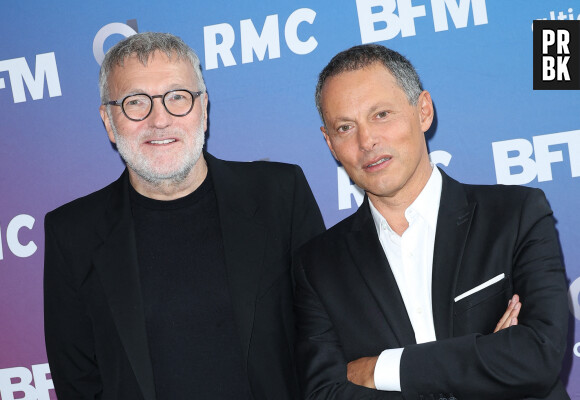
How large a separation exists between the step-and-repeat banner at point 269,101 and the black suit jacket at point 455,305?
814mm

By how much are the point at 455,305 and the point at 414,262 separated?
0.24 meters

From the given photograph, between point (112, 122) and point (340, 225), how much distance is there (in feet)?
3.42

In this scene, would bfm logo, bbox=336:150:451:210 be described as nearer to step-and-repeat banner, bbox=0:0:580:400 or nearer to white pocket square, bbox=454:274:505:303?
step-and-repeat banner, bbox=0:0:580:400

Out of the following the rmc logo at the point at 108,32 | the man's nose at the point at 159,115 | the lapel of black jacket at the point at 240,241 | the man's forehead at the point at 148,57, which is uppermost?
the rmc logo at the point at 108,32

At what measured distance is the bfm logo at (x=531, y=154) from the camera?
10.5 feet

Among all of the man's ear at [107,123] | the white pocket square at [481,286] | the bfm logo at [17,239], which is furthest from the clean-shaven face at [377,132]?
the bfm logo at [17,239]

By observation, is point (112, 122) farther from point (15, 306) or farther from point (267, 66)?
point (15, 306)

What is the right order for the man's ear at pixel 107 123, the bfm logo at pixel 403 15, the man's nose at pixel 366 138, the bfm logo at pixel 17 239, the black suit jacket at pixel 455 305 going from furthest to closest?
the bfm logo at pixel 17 239, the bfm logo at pixel 403 15, the man's ear at pixel 107 123, the man's nose at pixel 366 138, the black suit jacket at pixel 455 305

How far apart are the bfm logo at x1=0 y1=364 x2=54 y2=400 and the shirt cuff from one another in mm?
2163

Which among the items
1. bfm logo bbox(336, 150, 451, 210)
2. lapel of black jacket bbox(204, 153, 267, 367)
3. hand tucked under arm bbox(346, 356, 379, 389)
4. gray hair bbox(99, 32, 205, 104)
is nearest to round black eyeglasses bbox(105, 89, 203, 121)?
gray hair bbox(99, 32, 205, 104)

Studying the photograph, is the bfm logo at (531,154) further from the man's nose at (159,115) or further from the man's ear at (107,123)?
the man's ear at (107,123)

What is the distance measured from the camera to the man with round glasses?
268cm

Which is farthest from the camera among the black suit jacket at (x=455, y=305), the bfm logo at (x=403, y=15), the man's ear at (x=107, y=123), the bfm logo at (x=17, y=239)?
the bfm logo at (x=17, y=239)

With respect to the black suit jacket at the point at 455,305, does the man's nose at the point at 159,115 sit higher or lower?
higher
